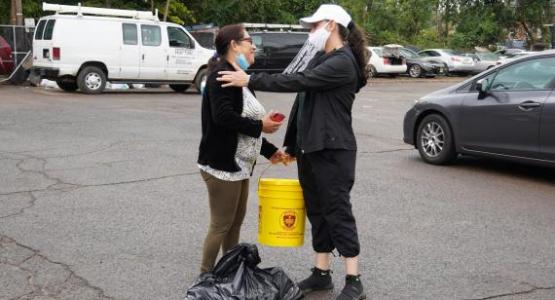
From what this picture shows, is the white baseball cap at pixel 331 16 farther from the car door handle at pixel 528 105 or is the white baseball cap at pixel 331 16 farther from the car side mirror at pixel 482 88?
the car side mirror at pixel 482 88

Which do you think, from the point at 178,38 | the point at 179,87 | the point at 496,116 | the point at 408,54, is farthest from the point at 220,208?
the point at 408,54

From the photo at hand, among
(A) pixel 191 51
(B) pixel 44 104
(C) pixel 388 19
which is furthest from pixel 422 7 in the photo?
(B) pixel 44 104

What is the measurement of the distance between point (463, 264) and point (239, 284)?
198cm

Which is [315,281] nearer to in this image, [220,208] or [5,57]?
[220,208]

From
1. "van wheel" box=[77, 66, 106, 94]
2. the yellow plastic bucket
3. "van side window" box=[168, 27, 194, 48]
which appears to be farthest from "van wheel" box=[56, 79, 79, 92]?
the yellow plastic bucket

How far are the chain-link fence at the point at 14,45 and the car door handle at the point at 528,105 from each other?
17.7 metres

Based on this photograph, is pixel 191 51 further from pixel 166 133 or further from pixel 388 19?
pixel 388 19

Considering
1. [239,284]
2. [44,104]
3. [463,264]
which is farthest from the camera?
[44,104]

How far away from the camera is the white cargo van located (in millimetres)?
18578

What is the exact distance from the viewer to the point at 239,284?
13.5ft

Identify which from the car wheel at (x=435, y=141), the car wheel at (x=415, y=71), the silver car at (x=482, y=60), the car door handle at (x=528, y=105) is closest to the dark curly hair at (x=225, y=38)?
the car door handle at (x=528, y=105)

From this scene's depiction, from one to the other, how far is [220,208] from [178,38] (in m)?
16.4

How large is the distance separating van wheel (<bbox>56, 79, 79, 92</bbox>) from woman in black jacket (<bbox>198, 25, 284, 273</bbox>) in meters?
15.6

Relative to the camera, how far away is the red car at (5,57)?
2189cm
